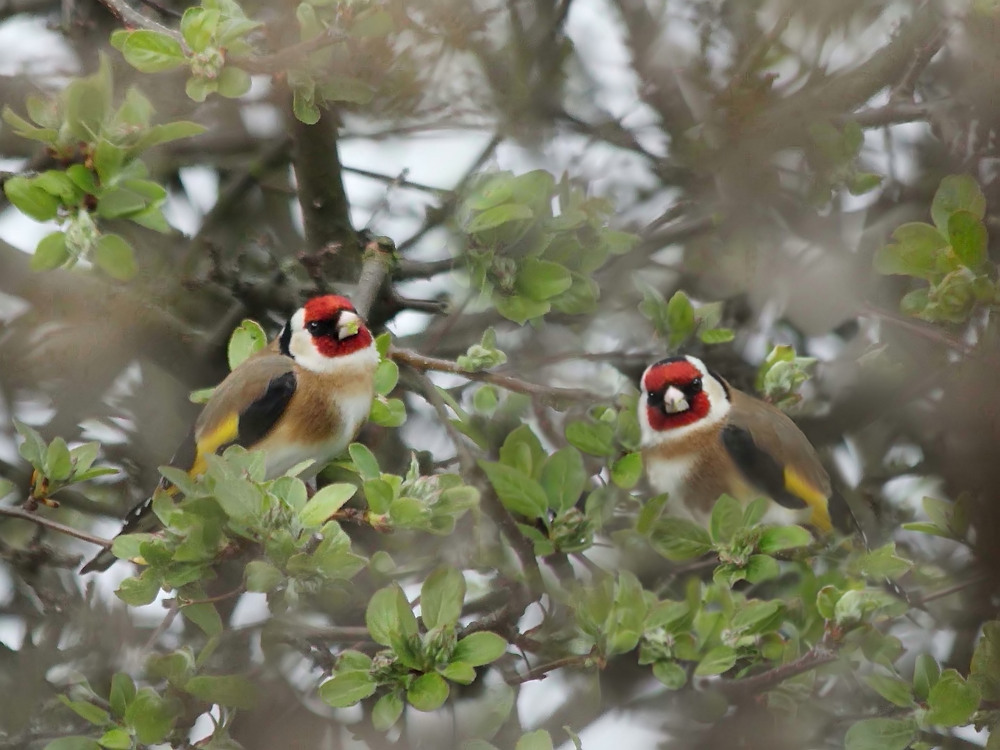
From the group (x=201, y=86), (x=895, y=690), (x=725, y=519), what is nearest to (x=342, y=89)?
(x=201, y=86)

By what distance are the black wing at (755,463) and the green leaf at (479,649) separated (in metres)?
0.94

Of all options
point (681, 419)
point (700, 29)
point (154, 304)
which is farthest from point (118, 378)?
point (700, 29)

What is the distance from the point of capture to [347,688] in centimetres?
132

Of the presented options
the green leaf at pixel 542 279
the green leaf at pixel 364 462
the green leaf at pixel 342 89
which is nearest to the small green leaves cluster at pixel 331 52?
the green leaf at pixel 342 89

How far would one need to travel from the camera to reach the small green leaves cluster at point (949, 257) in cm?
152

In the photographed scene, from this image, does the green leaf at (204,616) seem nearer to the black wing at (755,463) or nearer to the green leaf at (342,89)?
the green leaf at (342,89)

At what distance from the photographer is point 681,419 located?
7.58ft

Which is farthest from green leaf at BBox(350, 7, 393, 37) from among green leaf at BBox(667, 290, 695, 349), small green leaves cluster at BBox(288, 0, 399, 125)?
green leaf at BBox(667, 290, 695, 349)

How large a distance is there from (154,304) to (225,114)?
438 millimetres

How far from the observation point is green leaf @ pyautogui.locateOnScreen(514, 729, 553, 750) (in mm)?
1384

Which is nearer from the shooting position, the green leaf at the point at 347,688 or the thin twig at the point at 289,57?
the green leaf at the point at 347,688

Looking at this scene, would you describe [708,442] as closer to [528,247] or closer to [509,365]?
[509,365]

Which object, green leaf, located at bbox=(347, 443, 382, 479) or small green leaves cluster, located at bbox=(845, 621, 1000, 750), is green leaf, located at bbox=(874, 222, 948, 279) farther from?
green leaf, located at bbox=(347, 443, 382, 479)

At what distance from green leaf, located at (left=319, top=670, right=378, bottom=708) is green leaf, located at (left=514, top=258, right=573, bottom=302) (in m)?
0.61
